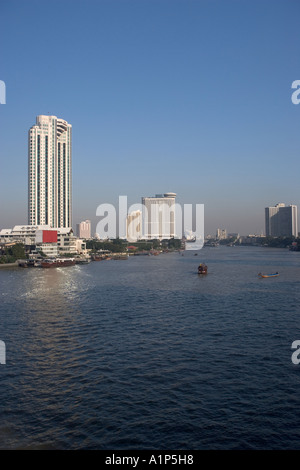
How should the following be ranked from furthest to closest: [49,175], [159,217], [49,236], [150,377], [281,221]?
[281,221] < [159,217] < [49,175] < [49,236] < [150,377]

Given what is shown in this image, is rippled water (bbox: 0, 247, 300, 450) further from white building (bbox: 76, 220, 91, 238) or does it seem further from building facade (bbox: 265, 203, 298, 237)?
building facade (bbox: 265, 203, 298, 237)

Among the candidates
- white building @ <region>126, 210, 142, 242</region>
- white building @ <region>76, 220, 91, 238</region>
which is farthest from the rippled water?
white building @ <region>76, 220, 91, 238</region>

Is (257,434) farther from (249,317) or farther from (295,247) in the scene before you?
(295,247)
